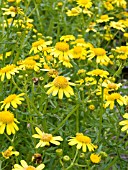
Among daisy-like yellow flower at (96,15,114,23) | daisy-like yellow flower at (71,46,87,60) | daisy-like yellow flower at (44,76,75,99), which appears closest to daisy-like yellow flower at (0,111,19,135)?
daisy-like yellow flower at (44,76,75,99)

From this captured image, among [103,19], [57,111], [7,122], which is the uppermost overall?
[103,19]

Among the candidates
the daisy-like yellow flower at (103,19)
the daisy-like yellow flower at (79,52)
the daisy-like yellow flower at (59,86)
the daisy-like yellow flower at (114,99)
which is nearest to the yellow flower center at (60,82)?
the daisy-like yellow flower at (59,86)

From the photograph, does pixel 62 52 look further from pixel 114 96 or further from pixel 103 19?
pixel 103 19

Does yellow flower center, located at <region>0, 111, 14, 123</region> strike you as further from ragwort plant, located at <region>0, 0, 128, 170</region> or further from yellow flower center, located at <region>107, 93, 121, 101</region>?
yellow flower center, located at <region>107, 93, 121, 101</region>

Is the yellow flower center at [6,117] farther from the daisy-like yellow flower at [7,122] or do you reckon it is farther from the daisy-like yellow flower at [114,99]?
the daisy-like yellow flower at [114,99]

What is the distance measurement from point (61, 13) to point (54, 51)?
1.12 metres

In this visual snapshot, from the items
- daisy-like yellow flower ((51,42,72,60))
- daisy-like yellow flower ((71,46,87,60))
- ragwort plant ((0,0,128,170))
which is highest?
daisy-like yellow flower ((51,42,72,60))

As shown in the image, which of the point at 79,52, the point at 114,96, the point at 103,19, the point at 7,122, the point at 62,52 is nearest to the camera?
the point at 7,122

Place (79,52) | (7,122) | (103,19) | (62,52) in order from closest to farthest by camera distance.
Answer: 1. (7,122)
2. (62,52)
3. (79,52)
4. (103,19)

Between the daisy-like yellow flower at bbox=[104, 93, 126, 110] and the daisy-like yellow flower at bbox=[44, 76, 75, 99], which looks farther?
the daisy-like yellow flower at bbox=[104, 93, 126, 110]

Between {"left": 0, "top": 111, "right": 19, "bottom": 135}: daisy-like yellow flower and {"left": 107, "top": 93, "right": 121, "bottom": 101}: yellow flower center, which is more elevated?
{"left": 107, "top": 93, "right": 121, "bottom": 101}: yellow flower center

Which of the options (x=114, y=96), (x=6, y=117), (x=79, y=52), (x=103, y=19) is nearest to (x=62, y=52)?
(x=79, y=52)

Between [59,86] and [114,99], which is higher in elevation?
[59,86]

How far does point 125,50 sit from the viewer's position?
9.69 feet
